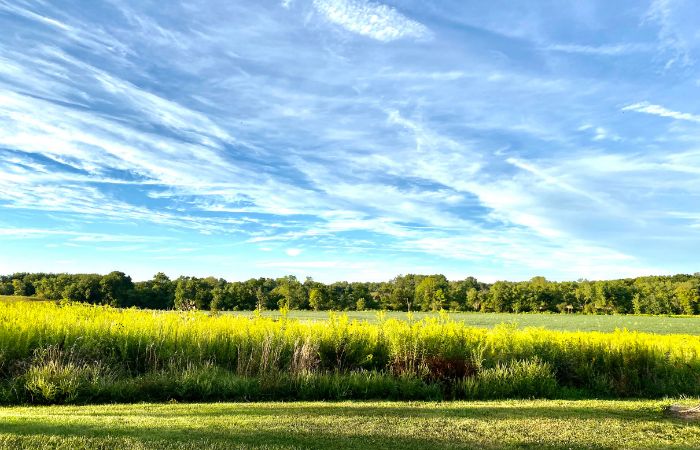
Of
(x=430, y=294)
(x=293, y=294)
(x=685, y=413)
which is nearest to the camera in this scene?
(x=685, y=413)

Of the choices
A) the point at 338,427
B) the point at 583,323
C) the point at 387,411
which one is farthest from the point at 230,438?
the point at 583,323

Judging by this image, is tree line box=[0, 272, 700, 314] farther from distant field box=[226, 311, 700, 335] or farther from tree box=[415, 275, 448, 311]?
distant field box=[226, 311, 700, 335]

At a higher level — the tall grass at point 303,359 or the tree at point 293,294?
the tree at point 293,294

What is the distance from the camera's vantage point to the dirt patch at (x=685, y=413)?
8.65 meters

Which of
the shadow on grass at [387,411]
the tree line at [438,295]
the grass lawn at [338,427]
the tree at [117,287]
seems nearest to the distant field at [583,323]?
the tree at [117,287]

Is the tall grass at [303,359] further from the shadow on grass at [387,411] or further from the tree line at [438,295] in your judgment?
the tree line at [438,295]

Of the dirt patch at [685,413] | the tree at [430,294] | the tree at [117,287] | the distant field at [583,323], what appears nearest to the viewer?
the dirt patch at [685,413]

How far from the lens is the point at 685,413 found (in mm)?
8859

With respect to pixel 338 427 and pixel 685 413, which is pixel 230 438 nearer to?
pixel 338 427

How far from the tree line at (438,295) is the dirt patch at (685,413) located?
2716 inches

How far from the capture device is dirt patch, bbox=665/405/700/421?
28.4ft

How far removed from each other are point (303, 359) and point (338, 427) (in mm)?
6417

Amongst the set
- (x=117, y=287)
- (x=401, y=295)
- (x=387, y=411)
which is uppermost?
(x=401, y=295)

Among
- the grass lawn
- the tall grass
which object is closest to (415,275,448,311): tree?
the tall grass
